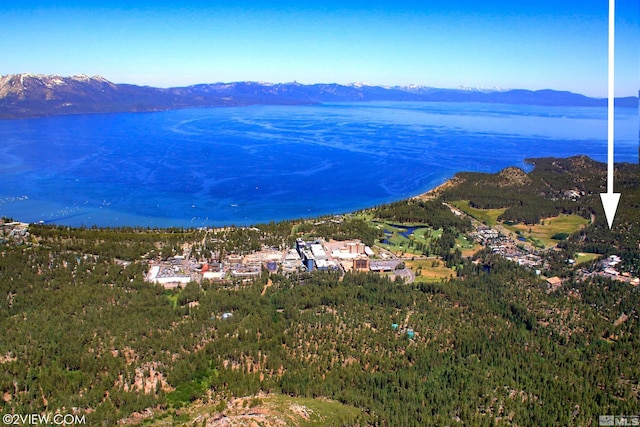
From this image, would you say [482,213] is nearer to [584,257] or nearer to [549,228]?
[549,228]

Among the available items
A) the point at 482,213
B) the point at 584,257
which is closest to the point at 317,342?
the point at 584,257

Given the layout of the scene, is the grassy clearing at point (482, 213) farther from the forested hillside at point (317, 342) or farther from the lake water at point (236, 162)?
the forested hillside at point (317, 342)

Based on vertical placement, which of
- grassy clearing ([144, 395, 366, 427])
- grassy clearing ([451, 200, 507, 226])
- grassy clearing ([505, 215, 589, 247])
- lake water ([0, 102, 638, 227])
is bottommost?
grassy clearing ([144, 395, 366, 427])

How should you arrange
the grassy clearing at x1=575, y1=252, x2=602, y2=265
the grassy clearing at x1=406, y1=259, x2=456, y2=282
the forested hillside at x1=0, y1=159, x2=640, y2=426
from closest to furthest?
1. the forested hillside at x1=0, y1=159, x2=640, y2=426
2. the grassy clearing at x1=406, y1=259, x2=456, y2=282
3. the grassy clearing at x1=575, y1=252, x2=602, y2=265

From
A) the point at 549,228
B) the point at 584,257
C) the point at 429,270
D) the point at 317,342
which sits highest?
the point at 549,228

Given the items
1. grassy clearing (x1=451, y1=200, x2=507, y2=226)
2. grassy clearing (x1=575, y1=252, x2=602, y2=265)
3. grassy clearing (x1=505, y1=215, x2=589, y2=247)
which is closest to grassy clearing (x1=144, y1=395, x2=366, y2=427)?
grassy clearing (x1=575, y1=252, x2=602, y2=265)

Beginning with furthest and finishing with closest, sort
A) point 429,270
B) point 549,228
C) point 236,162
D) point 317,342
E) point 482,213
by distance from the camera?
point 236,162, point 482,213, point 549,228, point 429,270, point 317,342

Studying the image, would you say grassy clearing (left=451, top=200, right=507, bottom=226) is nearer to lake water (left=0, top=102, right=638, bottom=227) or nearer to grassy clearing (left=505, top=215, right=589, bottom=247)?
grassy clearing (left=505, top=215, right=589, bottom=247)
